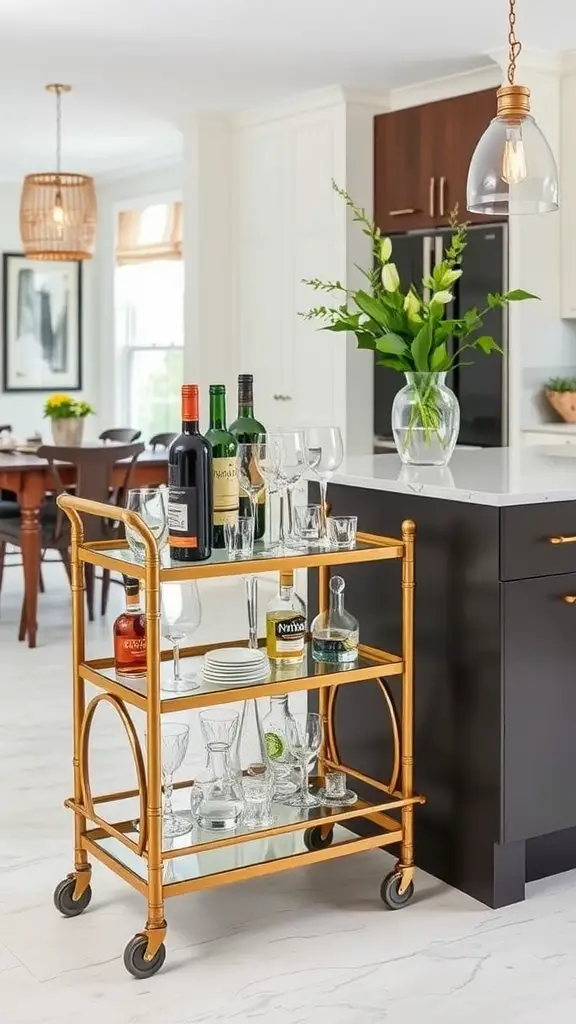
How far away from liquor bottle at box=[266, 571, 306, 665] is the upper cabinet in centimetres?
329

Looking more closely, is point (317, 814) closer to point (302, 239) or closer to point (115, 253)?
point (302, 239)

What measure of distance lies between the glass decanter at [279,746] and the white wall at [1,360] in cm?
674

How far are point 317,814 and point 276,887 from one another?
267mm

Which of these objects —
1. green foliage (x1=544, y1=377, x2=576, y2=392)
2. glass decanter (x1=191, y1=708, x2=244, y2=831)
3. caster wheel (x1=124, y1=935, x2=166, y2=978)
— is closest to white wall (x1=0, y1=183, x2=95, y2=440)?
green foliage (x1=544, y1=377, x2=576, y2=392)

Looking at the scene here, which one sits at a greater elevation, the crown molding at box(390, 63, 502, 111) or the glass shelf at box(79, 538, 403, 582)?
the crown molding at box(390, 63, 502, 111)

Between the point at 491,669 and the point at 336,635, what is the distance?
Result: 1.09ft

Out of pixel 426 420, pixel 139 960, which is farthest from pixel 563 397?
pixel 139 960

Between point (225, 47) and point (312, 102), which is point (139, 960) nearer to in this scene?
point (225, 47)

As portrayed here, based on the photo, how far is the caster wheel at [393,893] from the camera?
2.70 meters

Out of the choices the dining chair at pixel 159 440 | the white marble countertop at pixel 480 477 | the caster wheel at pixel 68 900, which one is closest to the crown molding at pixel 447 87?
the dining chair at pixel 159 440

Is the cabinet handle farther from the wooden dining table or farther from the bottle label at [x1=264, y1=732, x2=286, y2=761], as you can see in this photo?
the bottle label at [x1=264, y1=732, x2=286, y2=761]

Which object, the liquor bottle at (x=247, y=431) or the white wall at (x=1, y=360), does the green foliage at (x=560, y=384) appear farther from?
the white wall at (x=1, y=360)

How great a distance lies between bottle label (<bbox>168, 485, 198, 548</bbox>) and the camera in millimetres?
2379

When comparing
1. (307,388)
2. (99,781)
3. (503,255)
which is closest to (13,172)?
(307,388)
